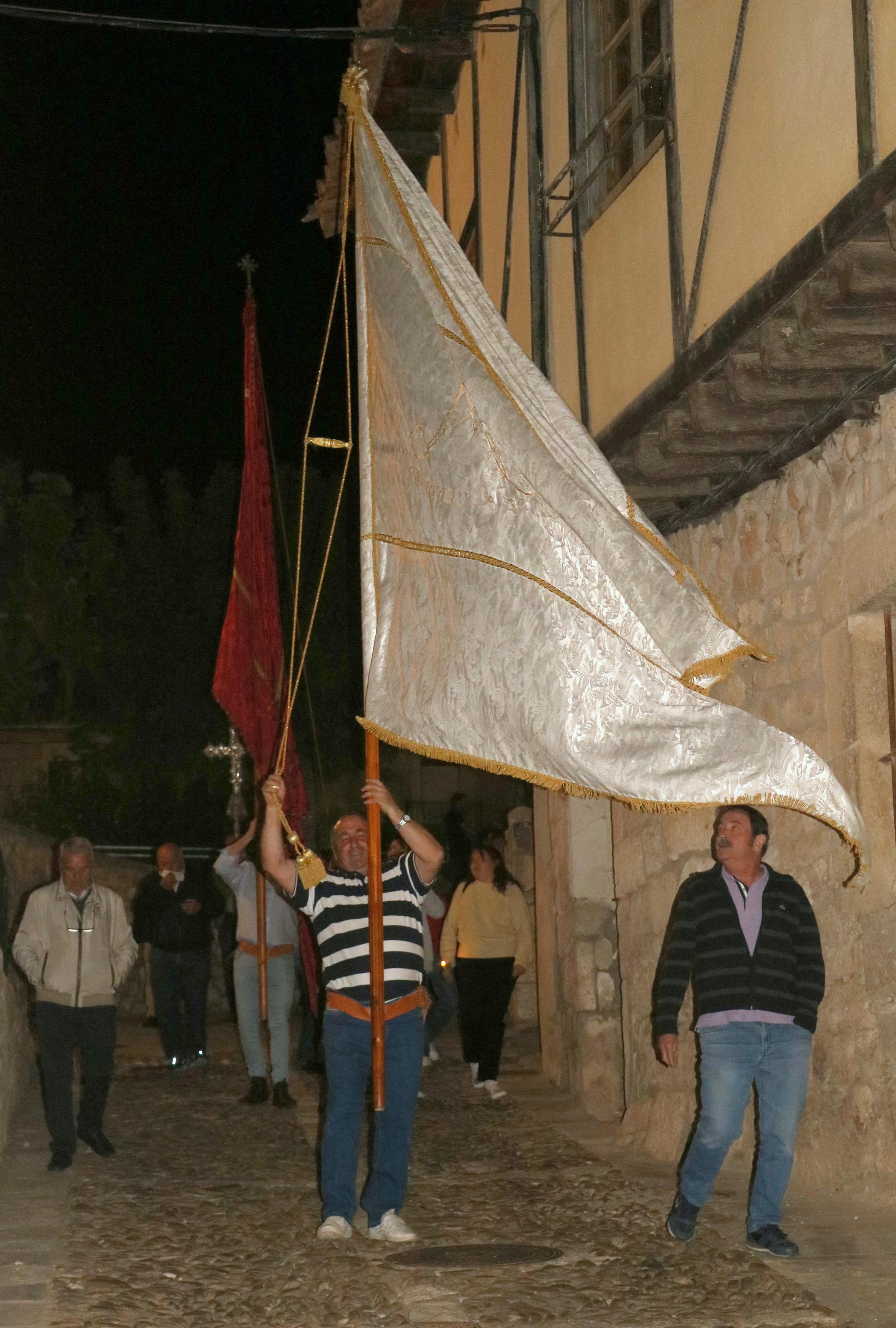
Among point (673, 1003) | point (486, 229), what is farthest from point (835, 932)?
point (486, 229)

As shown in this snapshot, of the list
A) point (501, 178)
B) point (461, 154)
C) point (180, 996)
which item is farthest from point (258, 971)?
point (461, 154)

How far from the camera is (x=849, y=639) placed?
7.15 metres

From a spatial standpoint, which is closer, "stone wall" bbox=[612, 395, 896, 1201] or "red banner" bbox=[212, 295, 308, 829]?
"stone wall" bbox=[612, 395, 896, 1201]

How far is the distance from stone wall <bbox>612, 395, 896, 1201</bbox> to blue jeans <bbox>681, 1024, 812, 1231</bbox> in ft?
2.64

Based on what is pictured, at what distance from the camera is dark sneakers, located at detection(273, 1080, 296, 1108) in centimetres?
1024

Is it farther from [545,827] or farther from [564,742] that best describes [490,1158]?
[564,742]

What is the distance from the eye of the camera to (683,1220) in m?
6.41

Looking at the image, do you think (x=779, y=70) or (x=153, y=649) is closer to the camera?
(x=779, y=70)

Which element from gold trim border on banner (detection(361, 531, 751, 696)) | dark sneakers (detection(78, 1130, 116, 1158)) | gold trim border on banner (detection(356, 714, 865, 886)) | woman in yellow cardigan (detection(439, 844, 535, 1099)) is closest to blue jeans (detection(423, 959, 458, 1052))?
woman in yellow cardigan (detection(439, 844, 535, 1099))

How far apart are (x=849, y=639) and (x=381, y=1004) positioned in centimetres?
278

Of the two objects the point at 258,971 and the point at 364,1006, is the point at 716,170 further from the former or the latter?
the point at 258,971

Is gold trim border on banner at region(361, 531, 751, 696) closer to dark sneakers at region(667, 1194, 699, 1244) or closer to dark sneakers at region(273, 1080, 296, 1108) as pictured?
dark sneakers at region(667, 1194, 699, 1244)

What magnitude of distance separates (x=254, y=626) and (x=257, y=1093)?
3.11m

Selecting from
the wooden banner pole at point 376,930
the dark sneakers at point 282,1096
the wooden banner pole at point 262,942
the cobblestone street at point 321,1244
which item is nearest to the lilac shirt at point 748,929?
the cobblestone street at point 321,1244
